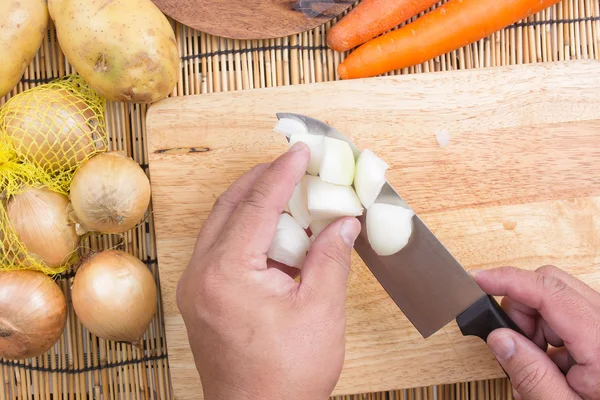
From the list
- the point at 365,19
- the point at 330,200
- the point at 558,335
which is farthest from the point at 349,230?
the point at 365,19

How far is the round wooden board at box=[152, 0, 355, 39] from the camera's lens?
1191mm

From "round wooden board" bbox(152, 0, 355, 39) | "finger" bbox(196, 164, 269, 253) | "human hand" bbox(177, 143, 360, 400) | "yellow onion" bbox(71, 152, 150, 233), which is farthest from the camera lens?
"round wooden board" bbox(152, 0, 355, 39)

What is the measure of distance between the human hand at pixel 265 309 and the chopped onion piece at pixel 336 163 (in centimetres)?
6

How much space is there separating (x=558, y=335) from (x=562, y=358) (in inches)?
4.6

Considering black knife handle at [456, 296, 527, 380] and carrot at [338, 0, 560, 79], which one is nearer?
black knife handle at [456, 296, 527, 380]

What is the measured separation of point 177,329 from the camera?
1.15 meters

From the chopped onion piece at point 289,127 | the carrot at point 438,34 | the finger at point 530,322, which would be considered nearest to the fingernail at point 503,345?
the finger at point 530,322

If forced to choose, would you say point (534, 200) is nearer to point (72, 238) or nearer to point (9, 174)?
point (72, 238)

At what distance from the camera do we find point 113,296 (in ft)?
3.56

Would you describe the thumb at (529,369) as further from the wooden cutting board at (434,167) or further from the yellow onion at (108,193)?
the yellow onion at (108,193)

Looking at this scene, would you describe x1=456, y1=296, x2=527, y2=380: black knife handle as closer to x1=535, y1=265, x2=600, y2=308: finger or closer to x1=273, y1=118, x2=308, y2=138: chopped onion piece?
x1=535, y1=265, x2=600, y2=308: finger

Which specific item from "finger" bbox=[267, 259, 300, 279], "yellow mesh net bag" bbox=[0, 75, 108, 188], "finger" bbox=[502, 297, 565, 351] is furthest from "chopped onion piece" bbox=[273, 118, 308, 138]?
"finger" bbox=[502, 297, 565, 351]

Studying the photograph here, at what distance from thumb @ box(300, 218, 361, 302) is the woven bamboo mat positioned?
480mm

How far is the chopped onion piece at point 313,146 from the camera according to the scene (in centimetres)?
98
